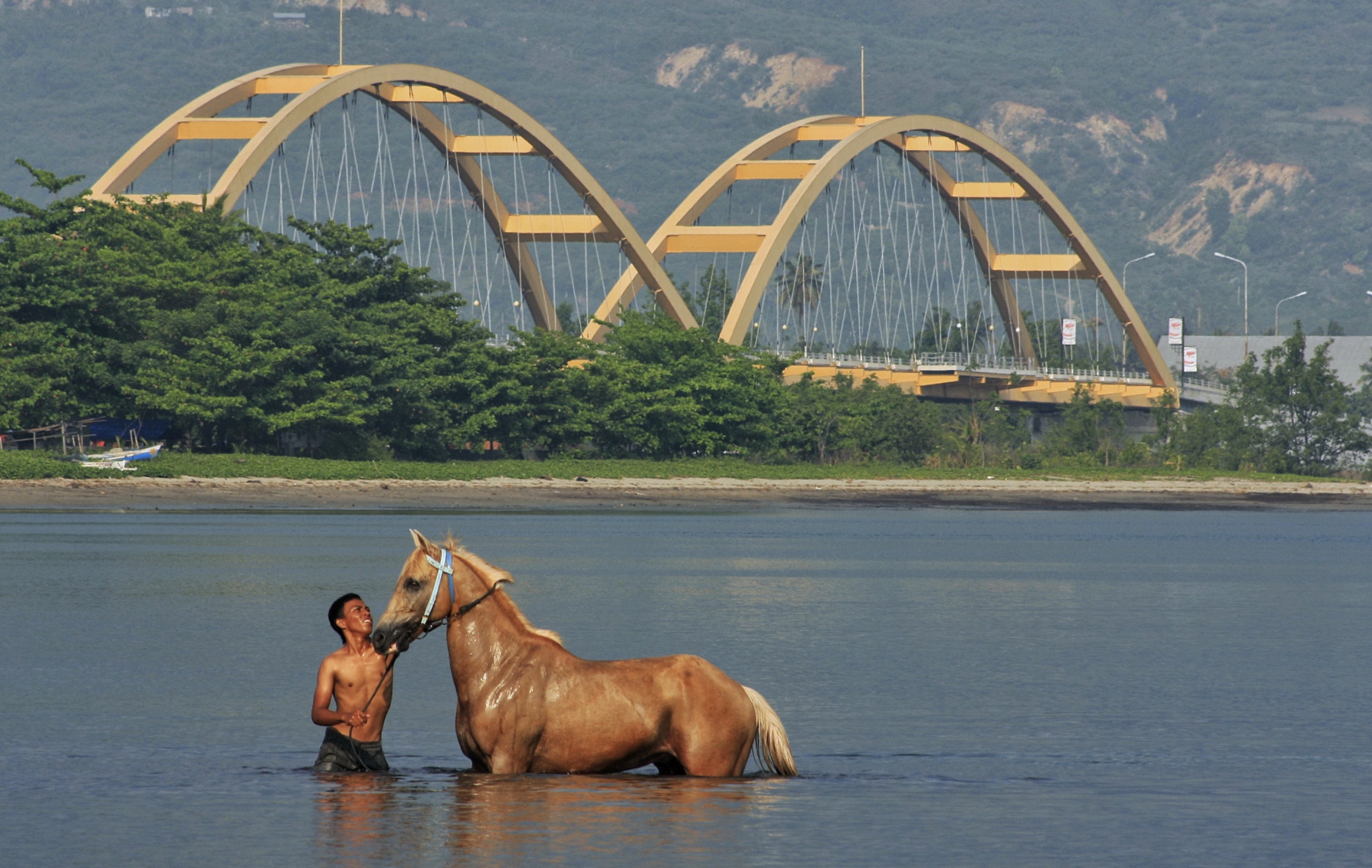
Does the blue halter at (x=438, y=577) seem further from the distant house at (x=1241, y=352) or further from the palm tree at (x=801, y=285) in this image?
the distant house at (x=1241, y=352)

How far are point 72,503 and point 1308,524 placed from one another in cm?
4118

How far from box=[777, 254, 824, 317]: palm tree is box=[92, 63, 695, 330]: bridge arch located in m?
60.4

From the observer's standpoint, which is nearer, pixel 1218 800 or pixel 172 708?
pixel 1218 800

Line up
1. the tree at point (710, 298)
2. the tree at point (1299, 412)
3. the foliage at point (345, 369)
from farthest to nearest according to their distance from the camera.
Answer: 1. the tree at point (710, 298)
2. the tree at point (1299, 412)
3. the foliage at point (345, 369)

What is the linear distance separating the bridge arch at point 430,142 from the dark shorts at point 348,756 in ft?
176

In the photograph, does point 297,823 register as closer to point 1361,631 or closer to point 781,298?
point 1361,631

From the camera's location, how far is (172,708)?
16531 millimetres

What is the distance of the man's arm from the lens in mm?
11781

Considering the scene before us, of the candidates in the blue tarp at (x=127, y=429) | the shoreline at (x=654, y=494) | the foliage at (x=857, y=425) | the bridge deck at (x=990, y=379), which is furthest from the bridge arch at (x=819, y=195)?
the blue tarp at (x=127, y=429)

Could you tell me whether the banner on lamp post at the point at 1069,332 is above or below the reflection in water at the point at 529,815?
above

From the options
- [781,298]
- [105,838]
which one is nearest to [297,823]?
[105,838]

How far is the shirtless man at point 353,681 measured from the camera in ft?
38.3

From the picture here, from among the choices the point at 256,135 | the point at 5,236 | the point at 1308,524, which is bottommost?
the point at 1308,524

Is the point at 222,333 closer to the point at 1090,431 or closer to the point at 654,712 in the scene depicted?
the point at 1090,431
